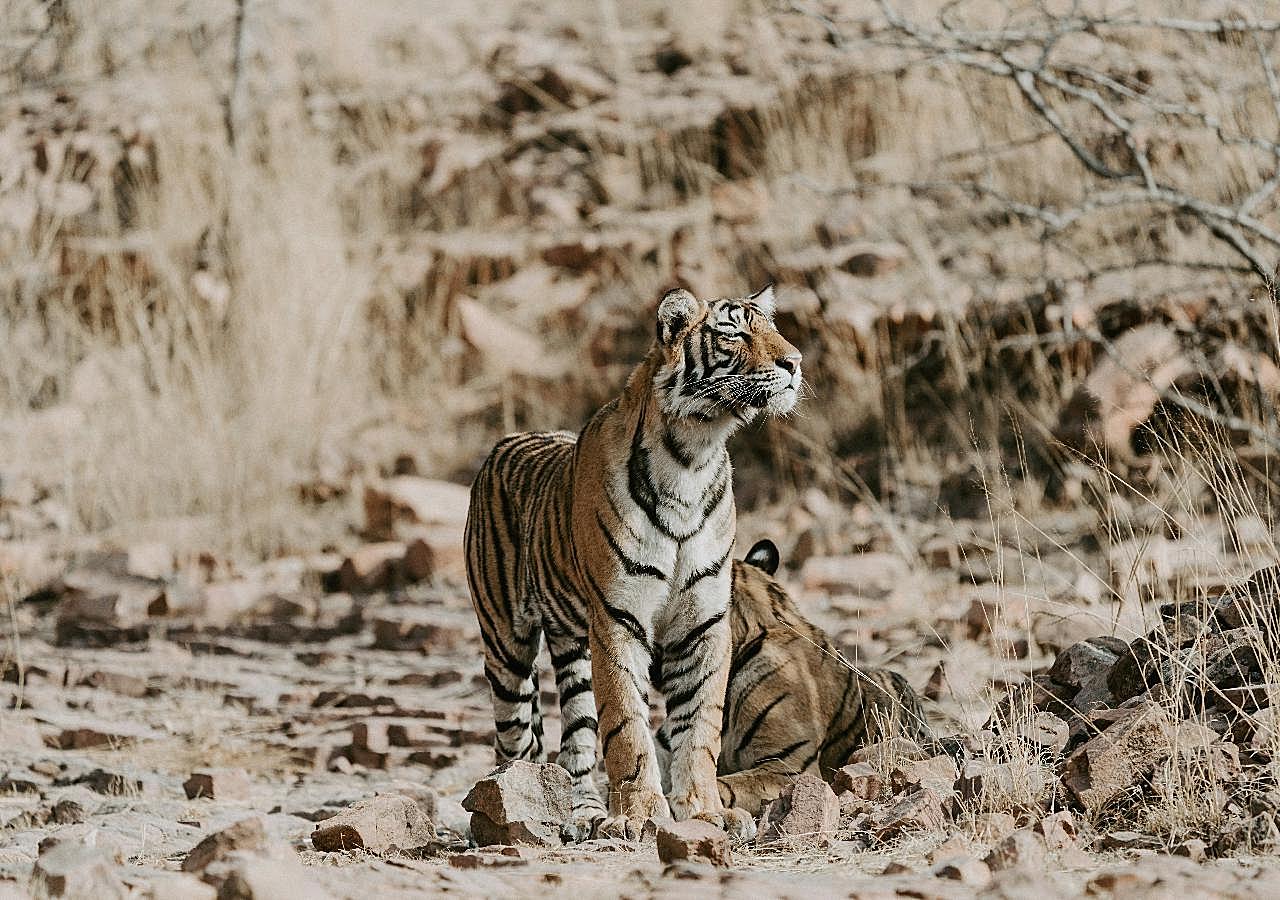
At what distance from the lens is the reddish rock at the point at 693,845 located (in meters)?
3.41

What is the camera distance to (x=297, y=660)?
7.61m

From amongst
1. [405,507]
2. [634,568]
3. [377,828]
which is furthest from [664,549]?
[405,507]

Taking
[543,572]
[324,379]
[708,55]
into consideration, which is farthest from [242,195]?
[543,572]

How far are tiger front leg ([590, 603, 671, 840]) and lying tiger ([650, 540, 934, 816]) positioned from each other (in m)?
0.28

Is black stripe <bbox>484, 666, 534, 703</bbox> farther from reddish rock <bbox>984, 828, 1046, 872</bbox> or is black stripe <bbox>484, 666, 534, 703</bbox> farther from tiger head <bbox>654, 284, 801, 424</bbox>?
reddish rock <bbox>984, 828, 1046, 872</bbox>

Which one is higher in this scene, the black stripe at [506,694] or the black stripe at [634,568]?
the black stripe at [634,568]

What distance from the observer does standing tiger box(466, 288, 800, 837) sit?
14.5 ft

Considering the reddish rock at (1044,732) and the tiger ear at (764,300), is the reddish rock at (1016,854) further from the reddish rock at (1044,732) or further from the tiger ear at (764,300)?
the tiger ear at (764,300)

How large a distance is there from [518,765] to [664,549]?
76 centimetres

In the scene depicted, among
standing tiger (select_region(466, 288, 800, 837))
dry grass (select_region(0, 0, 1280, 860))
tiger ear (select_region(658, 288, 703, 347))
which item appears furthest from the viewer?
dry grass (select_region(0, 0, 1280, 860))

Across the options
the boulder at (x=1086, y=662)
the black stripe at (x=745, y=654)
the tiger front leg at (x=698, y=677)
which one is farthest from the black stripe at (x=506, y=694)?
the boulder at (x=1086, y=662)

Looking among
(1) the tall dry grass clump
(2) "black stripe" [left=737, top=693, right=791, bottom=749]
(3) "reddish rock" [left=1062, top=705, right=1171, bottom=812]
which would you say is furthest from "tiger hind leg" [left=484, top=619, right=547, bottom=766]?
(1) the tall dry grass clump

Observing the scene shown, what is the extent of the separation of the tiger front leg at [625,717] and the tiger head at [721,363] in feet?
2.11

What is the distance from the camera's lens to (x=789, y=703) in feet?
16.4
